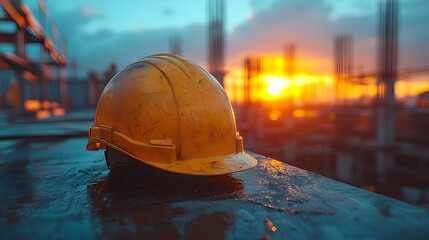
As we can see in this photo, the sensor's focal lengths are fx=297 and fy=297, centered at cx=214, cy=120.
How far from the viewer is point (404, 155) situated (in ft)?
47.9

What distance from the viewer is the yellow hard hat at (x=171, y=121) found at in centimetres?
243

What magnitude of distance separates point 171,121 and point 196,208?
0.78 m

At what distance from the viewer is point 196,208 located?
6.51 ft

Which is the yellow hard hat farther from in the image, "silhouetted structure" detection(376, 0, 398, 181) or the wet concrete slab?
"silhouetted structure" detection(376, 0, 398, 181)

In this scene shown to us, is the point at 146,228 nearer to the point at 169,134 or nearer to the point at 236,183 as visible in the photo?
the point at 169,134

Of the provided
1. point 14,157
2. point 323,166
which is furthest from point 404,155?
point 14,157

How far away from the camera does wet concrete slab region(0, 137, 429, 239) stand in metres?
1.64

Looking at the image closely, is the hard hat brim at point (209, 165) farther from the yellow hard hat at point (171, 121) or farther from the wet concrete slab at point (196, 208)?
the wet concrete slab at point (196, 208)

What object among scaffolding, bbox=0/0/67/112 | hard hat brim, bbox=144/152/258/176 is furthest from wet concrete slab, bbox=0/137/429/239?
scaffolding, bbox=0/0/67/112

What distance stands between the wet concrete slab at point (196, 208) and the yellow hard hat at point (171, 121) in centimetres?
23

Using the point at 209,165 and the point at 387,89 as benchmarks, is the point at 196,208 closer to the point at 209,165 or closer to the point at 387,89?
the point at 209,165

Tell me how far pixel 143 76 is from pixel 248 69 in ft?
60.3

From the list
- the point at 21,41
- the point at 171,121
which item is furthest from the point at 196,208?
the point at 21,41

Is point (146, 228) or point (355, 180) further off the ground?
point (146, 228)
